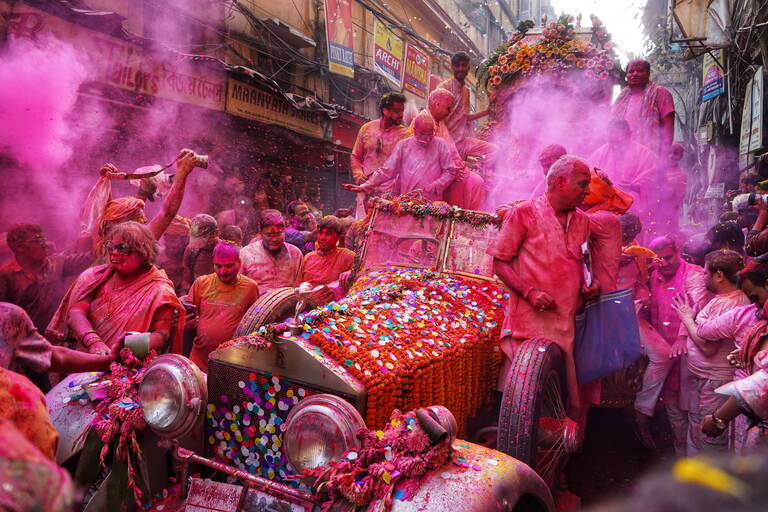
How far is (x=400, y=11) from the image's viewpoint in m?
22.1

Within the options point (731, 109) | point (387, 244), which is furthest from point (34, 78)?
point (731, 109)

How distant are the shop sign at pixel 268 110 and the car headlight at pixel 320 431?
11931mm

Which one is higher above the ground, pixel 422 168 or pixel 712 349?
pixel 422 168

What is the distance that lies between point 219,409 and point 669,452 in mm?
4370

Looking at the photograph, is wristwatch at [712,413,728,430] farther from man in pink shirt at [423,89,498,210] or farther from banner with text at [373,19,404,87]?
banner with text at [373,19,404,87]

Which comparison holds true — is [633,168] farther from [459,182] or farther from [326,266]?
[326,266]

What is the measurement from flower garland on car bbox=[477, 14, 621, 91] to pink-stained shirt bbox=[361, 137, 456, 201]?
2.87 m

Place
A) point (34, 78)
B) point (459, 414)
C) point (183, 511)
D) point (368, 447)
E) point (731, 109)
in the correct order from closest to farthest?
1. point (368, 447)
2. point (183, 511)
3. point (459, 414)
4. point (34, 78)
5. point (731, 109)

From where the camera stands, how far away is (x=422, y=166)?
19.4 ft

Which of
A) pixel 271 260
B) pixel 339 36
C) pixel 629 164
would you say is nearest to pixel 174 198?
pixel 271 260

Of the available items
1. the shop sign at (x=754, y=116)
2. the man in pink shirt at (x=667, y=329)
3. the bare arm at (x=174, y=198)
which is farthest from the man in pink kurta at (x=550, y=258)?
the shop sign at (x=754, y=116)

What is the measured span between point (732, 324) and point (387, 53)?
16391 mm

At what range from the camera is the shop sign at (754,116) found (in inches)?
455

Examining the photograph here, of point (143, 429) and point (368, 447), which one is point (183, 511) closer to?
point (143, 429)
